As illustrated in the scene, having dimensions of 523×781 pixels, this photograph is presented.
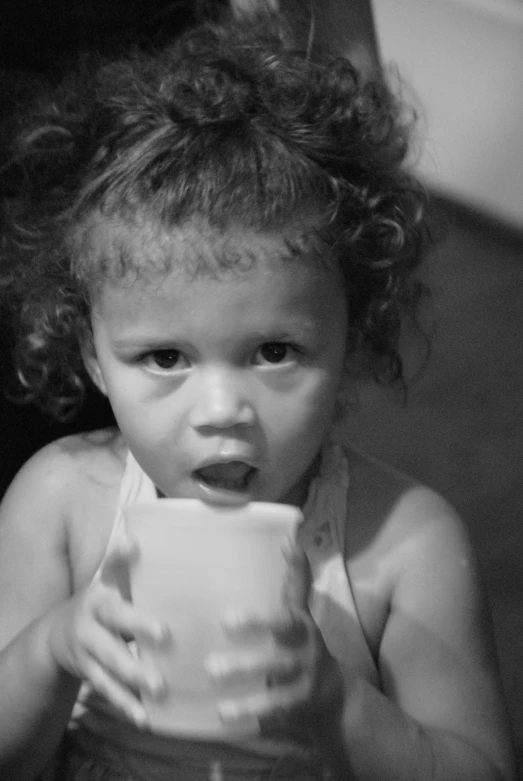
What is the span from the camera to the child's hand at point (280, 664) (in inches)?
24.1

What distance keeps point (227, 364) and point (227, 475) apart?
0.30 feet

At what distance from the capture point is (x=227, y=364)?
814 mm

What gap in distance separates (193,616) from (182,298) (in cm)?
28

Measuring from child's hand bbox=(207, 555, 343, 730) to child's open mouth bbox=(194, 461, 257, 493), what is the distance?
177 millimetres

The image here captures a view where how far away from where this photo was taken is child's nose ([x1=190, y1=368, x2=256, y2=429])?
2.58 feet

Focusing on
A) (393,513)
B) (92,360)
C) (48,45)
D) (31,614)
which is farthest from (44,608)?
(48,45)

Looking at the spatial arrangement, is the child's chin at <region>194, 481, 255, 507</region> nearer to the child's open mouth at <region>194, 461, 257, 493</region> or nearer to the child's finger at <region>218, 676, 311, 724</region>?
the child's open mouth at <region>194, 461, 257, 493</region>

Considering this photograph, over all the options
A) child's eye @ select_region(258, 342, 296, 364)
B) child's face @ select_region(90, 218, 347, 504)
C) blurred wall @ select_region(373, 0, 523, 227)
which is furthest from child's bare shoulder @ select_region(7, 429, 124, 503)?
blurred wall @ select_region(373, 0, 523, 227)

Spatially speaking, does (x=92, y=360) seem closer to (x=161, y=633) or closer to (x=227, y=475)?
(x=227, y=475)

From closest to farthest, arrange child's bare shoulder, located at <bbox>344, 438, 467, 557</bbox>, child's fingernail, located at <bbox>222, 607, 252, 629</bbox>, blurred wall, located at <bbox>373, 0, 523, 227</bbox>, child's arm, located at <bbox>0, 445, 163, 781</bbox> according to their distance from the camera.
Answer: child's fingernail, located at <bbox>222, 607, 252, 629</bbox> → child's arm, located at <bbox>0, 445, 163, 781</bbox> → child's bare shoulder, located at <bbox>344, 438, 467, 557</bbox> → blurred wall, located at <bbox>373, 0, 523, 227</bbox>

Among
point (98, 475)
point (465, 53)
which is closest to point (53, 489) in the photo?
point (98, 475)

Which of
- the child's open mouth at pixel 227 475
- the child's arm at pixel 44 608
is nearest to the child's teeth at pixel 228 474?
the child's open mouth at pixel 227 475

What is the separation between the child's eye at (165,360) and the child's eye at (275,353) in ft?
0.20

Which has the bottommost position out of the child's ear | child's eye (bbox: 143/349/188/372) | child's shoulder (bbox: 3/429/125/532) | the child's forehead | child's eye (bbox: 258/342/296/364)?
child's shoulder (bbox: 3/429/125/532)
